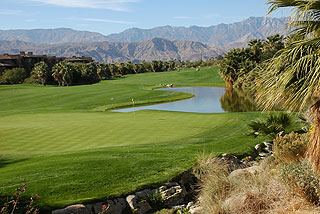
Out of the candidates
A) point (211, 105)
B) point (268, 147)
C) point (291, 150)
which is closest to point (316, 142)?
point (291, 150)

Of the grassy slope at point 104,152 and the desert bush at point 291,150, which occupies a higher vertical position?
the desert bush at point 291,150

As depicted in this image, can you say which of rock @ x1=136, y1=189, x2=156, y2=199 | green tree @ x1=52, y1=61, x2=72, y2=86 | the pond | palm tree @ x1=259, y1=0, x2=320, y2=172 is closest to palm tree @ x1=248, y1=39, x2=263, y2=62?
the pond

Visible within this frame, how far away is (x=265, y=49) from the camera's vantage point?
5606 cm

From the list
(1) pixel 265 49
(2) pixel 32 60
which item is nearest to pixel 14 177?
(1) pixel 265 49

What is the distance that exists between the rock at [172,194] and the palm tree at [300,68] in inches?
127

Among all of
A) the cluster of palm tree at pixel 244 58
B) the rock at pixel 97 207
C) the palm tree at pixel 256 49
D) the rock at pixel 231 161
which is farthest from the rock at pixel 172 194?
the palm tree at pixel 256 49

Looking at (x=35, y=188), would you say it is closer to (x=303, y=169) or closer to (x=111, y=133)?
(x=303, y=169)

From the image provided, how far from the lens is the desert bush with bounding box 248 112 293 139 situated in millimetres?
12266

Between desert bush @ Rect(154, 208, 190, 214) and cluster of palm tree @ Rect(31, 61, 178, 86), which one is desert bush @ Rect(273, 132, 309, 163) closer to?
desert bush @ Rect(154, 208, 190, 214)

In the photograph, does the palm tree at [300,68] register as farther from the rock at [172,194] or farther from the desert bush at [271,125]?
the desert bush at [271,125]

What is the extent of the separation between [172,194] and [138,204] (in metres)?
1.01

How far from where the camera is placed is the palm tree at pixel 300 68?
16.5 feet

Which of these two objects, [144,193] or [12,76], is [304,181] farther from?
[12,76]

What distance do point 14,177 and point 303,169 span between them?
667 centimetres
